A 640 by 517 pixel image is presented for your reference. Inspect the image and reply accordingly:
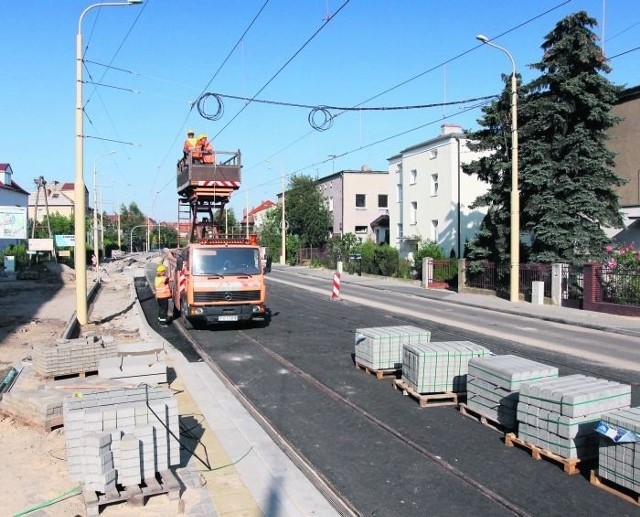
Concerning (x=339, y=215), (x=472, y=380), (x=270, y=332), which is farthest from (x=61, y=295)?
(x=339, y=215)

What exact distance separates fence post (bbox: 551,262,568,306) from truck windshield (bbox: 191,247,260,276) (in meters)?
12.5

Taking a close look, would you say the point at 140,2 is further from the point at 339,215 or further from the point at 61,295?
the point at 339,215

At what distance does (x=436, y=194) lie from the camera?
138 ft

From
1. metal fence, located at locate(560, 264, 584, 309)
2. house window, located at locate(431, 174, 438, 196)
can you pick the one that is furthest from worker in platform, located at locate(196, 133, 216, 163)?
house window, located at locate(431, 174, 438, 196)

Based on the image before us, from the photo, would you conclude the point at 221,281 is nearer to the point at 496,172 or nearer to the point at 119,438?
the point at 119,438

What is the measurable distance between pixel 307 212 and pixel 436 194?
23.6 meters

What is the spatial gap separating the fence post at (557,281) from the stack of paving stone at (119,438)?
65.4 feet

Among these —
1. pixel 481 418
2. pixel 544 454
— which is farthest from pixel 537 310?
pixel 544 454

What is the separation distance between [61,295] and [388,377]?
23567 millimetres

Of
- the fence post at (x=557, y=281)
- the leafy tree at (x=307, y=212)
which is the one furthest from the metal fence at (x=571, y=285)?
the leafy tree at (x=307, y=212)

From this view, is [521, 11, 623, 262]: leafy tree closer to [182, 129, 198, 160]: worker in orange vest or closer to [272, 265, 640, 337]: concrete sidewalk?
[272, 265, 640, 337]: concrete sidewalk

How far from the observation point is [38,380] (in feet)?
31.3

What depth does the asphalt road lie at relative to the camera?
561 centimetres

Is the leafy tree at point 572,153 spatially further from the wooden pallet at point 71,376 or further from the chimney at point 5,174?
the chimney at point 5,174
